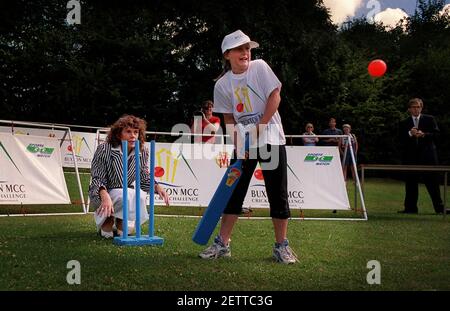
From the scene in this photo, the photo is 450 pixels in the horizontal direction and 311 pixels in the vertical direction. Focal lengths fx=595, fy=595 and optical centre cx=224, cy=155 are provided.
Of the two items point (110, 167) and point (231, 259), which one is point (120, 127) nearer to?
point (110, 167)

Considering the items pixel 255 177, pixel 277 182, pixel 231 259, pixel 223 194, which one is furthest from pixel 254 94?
pixel 255 177

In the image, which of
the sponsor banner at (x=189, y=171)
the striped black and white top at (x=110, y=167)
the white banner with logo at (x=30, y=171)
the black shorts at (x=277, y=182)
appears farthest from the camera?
the sponsor banner at (x=189, y=171)

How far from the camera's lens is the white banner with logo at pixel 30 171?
28.7 ft

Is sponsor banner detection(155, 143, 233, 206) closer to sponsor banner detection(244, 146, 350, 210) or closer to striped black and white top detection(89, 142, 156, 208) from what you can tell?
sponsor banner detection(244, 146, 350, 210)

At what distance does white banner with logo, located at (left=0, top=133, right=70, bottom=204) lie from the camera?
8734 millimetres

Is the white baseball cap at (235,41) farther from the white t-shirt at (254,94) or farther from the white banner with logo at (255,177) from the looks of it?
the white banner with logo at (255,177)

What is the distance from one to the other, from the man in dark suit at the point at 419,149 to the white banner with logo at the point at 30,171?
6044mm

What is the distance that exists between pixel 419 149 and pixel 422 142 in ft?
0.45

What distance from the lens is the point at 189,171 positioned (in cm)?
971

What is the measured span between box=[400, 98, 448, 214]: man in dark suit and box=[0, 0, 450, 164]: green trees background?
1142cm

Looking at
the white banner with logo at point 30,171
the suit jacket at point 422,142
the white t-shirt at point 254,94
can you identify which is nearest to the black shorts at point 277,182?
the white t-shirt at point 254,94

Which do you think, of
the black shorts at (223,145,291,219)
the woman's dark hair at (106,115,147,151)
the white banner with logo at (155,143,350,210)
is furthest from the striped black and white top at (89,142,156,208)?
the white banner with logo at (155,143,350,210)
